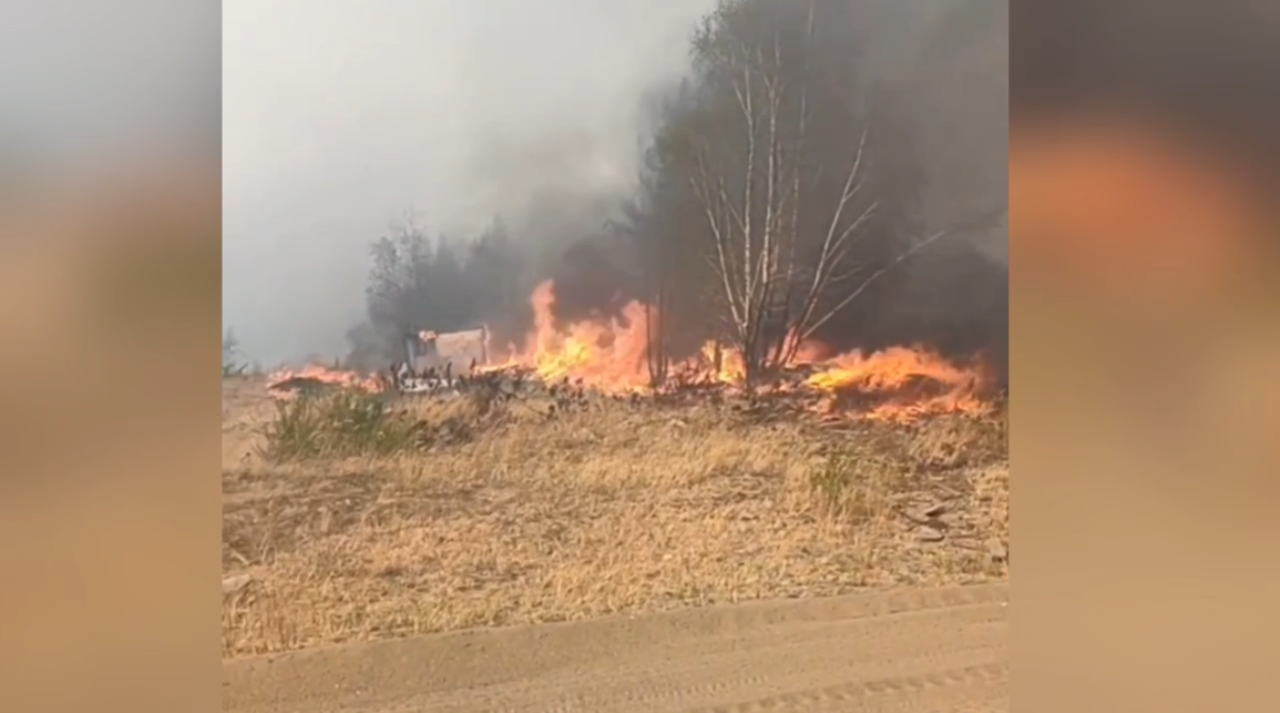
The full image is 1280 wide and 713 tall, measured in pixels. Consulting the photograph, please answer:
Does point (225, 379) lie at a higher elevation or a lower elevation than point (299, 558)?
higher

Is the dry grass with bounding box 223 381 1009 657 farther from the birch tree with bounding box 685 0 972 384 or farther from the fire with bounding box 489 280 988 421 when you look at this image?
the birch tree with bounding box 685 0 972 384

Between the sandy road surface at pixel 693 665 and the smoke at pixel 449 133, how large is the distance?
1.34 ft

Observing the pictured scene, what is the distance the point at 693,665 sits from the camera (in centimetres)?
140

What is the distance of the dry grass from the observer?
128cm

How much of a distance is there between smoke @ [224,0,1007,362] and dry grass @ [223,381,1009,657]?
0.17 meters

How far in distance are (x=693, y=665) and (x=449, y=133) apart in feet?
2.65

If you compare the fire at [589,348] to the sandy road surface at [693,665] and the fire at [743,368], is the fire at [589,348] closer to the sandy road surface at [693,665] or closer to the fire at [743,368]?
the fire at [743,368]
